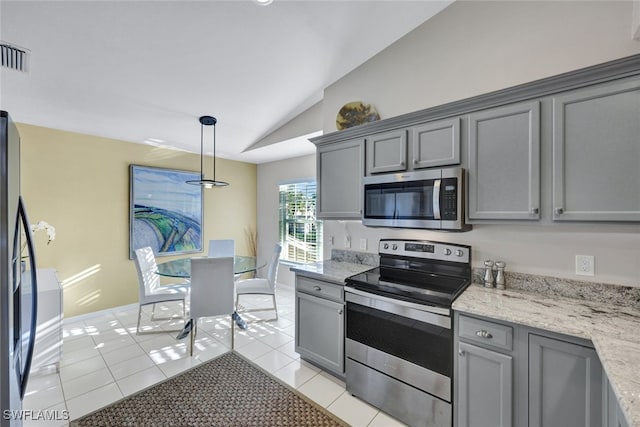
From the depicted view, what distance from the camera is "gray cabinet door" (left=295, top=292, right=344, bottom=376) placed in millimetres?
2273

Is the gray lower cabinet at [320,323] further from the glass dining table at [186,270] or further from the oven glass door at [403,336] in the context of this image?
the glass dining table at [186,270]

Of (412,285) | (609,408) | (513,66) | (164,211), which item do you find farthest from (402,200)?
(164,211)

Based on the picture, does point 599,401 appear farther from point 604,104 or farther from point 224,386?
point 224,386

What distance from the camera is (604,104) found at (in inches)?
58.5

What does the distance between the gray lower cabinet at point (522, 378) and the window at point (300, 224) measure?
9.90 feet

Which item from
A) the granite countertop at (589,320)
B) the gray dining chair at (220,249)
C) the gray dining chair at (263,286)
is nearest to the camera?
the granite countertop at (589,320)

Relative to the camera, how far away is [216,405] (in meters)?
2.06

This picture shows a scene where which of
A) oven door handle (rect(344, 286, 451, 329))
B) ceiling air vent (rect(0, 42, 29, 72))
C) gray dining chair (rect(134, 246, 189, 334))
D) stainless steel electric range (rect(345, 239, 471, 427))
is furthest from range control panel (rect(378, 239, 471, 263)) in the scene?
ceiling air vent (rect(0, 42, 29, 72))

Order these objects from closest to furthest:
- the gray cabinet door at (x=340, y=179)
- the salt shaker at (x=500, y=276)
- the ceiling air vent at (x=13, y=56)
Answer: the ceiling air vent at (x=13, y=56)
the salt shaker at (x=500, y=276)
the gray cabinet door at (x=340, y=179)

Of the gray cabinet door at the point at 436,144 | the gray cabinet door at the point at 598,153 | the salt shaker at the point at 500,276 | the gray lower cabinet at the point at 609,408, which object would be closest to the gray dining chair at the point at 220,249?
the gray cabinet door at the point at 436,144

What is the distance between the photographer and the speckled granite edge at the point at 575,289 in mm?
1603

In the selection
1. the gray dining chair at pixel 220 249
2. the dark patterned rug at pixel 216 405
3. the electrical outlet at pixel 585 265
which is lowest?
the dark patterned rug at pixel 216 405

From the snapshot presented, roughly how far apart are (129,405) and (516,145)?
333cm

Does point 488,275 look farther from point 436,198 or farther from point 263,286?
point 263,286
